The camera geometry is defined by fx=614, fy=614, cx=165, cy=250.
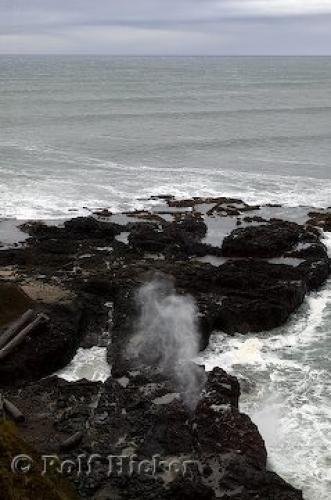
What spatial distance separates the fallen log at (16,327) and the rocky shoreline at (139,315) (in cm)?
36

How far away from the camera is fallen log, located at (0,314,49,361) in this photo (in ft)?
53.6

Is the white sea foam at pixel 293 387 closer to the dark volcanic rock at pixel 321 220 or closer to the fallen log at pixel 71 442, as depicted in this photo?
the fallen log at pixel 71 442

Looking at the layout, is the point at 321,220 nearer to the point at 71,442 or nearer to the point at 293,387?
the point at 293,387

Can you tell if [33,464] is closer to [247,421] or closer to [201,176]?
[247,421]

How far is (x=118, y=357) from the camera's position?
56.6 ft

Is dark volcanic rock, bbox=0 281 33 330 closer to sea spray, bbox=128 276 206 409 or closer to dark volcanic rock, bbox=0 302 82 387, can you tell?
dark volcanic rock, bbox=0 302 82 387

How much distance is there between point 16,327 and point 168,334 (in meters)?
4.39

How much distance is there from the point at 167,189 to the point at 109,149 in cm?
1522

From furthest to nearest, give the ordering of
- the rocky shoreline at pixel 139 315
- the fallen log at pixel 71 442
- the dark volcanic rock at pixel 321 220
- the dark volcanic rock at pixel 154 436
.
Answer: the dark volcanic rock at pixel 321 220
the fallen log at pixel 71 442
the rocky shoreline at pixel 139 315
the dark volcanic rock at pixel 154 436

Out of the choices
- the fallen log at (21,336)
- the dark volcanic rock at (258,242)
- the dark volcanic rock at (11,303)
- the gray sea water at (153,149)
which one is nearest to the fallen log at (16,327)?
the fallen log at (21,336)

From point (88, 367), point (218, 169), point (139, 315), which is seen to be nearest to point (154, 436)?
point (88, 367)

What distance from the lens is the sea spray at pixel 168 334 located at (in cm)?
1567

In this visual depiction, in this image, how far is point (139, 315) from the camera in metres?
18.9

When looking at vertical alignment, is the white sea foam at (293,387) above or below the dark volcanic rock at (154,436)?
below
